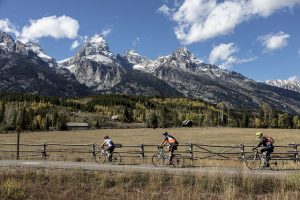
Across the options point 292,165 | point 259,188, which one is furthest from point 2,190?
point 292,165

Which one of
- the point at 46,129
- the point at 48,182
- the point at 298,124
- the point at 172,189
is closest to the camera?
the point at 172,189

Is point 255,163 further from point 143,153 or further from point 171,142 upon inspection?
point 143,153

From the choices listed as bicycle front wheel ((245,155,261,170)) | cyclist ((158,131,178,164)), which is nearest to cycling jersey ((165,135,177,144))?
cyclist ((158,131,178,164))

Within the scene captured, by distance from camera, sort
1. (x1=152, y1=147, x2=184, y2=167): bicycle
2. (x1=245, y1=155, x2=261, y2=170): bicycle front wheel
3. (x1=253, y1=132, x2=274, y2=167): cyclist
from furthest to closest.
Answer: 1. (x1=152, y1=147, x2=184, y2=167): bicycle
2. (x1=245, y1=155, x2=261, y2=170): bicycle front wheel
3. (x1=253, y1=132, x2=274, y2=167): cyclist

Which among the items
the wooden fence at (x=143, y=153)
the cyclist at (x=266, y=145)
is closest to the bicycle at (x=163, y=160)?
the wooden fence at (x=143, y=153)

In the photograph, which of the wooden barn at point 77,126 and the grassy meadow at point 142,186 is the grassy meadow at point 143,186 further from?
the wooden barn at point 77,126

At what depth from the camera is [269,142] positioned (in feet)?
86.0

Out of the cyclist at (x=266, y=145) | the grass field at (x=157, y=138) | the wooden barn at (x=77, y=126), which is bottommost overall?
the grass field at (x=157, y=138)

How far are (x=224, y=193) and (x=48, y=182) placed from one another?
7.51 m

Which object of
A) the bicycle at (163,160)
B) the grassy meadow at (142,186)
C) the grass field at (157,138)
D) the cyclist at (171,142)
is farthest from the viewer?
the grass field at (157,138)

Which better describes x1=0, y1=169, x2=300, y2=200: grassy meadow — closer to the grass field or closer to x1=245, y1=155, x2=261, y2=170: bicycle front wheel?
x1=245, y1=155, x2=261, y2=170: bicycle front wheel

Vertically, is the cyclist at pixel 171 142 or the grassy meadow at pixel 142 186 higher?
the cyclist at pixel 171 142

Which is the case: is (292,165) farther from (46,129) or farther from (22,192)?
(46,129)

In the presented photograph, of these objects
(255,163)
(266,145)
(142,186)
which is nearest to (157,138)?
(255,163)
